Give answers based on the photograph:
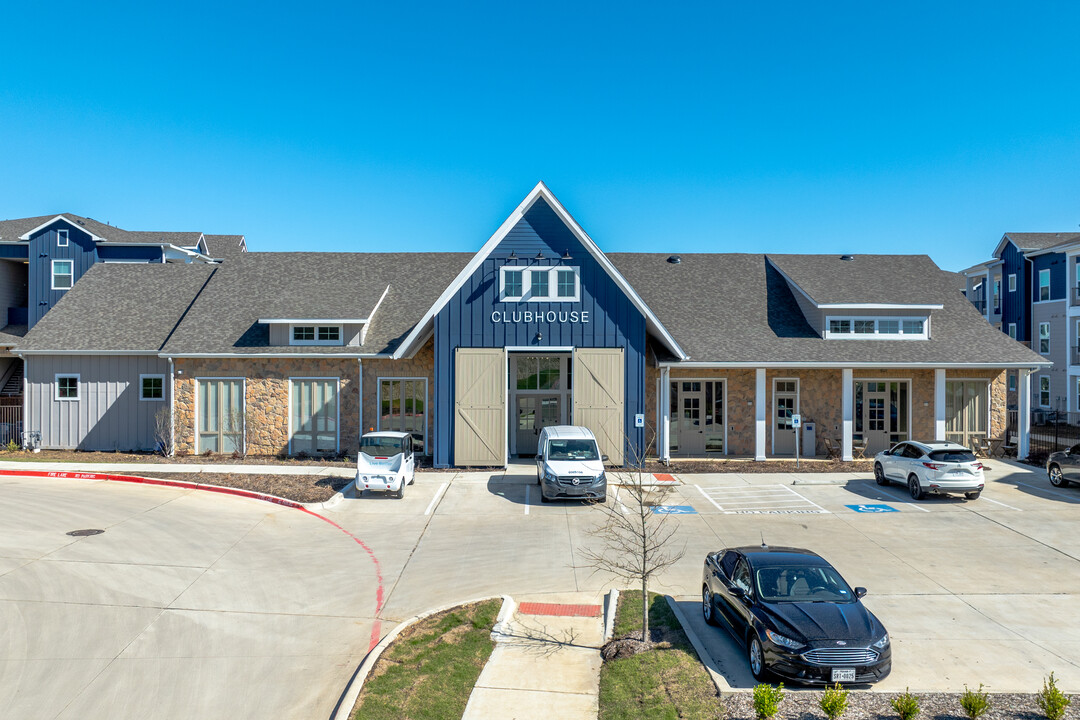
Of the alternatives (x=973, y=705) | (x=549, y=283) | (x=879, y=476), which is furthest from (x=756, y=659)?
(x=549, y=283)

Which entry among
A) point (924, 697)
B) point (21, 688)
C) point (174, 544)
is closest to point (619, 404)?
point (174, 544)

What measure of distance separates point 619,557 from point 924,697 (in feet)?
21.2

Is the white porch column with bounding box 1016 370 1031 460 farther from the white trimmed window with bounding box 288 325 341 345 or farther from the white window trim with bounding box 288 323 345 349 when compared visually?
the white trimmed window with bounding box 288 325 341 345

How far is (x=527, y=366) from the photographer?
27156 mm

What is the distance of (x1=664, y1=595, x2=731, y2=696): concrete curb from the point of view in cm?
870

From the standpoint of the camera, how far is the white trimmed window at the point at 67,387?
90.9 feet

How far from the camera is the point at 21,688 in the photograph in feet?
29.0

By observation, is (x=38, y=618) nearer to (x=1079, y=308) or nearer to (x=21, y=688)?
(x=21, y=688)

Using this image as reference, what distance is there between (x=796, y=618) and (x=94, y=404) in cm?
2791

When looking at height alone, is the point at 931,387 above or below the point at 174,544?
above

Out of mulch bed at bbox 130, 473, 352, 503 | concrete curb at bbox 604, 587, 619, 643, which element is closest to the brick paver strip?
concrete curb at bbox 604, 587, 619, 643

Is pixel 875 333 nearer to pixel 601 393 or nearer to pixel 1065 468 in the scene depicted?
pixel 1065 468

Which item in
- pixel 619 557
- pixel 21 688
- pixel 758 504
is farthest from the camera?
pixel 758 504

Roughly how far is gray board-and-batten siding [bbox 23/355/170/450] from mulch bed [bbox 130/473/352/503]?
578cm
